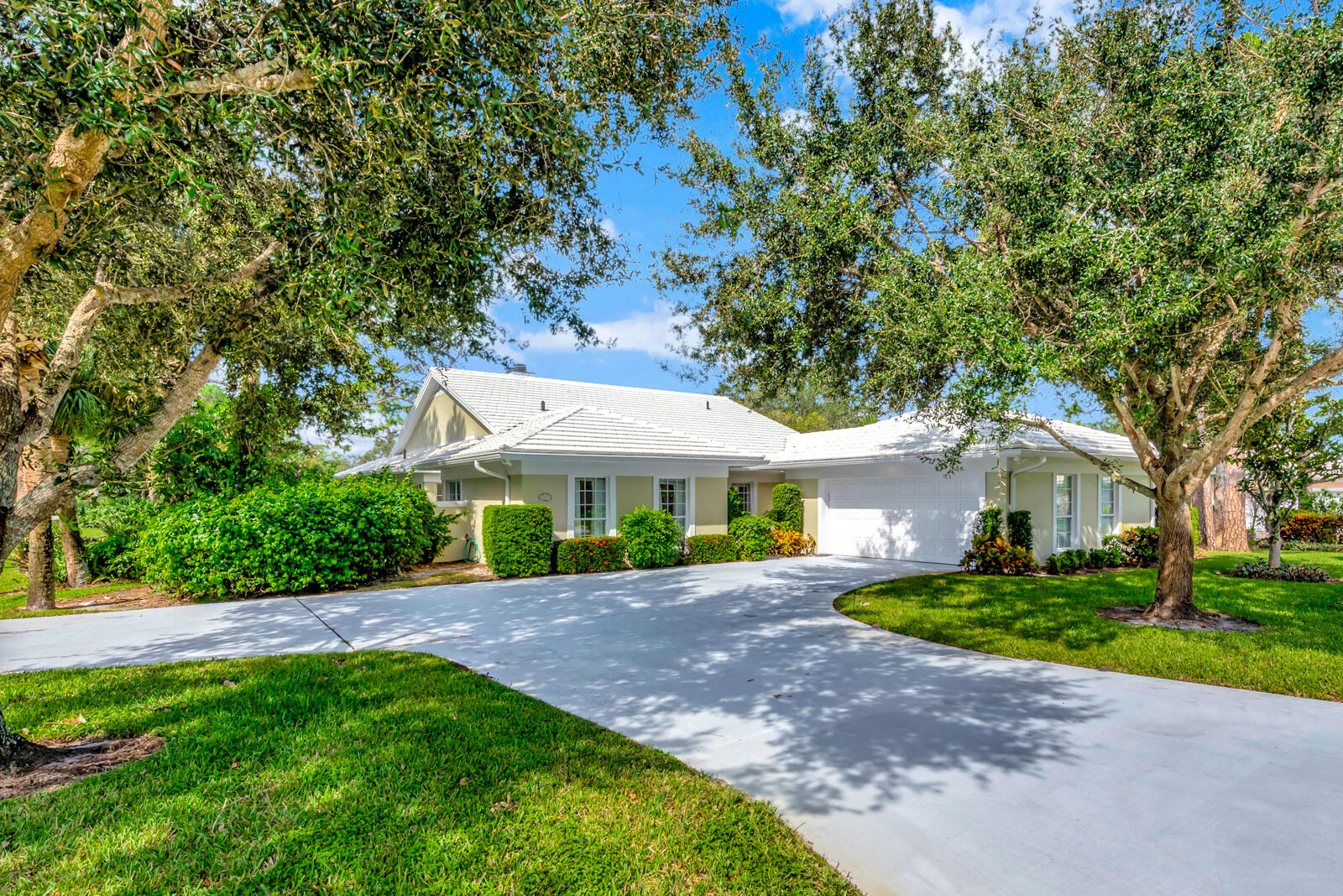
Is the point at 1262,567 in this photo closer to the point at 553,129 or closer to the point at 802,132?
the point at 802,132

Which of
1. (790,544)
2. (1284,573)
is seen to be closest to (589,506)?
(790,544)

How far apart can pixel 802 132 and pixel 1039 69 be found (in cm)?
314

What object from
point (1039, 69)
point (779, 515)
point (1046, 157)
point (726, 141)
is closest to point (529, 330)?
point (726, 141)

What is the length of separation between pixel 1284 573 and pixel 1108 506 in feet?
14.0

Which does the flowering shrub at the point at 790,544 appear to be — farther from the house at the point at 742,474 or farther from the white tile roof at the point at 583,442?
the white tile roof at the point at 583,442

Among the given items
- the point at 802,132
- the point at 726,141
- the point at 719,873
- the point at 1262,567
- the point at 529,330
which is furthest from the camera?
the point at 1262,567

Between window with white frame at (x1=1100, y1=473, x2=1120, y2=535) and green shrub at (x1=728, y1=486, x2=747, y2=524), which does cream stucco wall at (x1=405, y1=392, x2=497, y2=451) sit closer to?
green shrub at (x1=728, y1=486, x2=747, y2=524)

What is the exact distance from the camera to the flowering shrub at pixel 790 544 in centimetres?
1772

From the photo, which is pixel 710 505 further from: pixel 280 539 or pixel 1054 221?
pixel 1054 221

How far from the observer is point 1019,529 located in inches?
575

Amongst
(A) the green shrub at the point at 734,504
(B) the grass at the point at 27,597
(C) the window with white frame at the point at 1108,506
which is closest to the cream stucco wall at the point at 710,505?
(A) the green shrub at the point at 734,504

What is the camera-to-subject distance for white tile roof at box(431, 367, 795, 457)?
18172 mm

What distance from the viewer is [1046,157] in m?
7.19

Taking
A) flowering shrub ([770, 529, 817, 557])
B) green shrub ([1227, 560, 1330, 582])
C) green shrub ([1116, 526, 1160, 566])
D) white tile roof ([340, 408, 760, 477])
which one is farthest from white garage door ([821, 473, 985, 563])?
green shrub ([1227, 560, 1330, 582])
